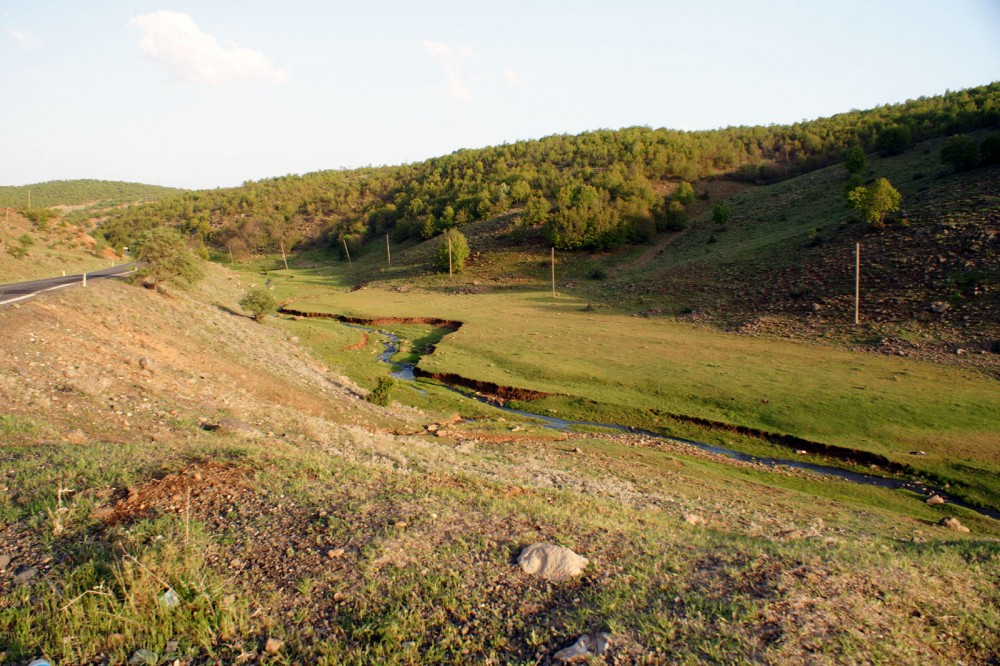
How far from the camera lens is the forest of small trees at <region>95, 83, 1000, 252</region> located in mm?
75938

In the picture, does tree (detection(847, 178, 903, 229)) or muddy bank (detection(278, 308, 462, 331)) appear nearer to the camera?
tree (detection(847, 178, 903, 229))

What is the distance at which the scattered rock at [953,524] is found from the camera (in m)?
14.2

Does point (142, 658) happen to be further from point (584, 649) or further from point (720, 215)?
point (720, 215)

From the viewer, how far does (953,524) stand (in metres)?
14.4

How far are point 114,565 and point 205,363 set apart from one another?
66.1ft

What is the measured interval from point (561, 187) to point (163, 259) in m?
67.7

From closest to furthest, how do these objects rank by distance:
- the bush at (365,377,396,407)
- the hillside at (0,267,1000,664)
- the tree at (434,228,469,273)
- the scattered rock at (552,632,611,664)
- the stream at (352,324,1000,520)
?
the scattered rock at (552,632,611,664) < the hillside at (0,267,1000,664) < the stream at (352,324,1000,520) < the bush at (365,377,396,407) < the tree at (434,228,469,273)

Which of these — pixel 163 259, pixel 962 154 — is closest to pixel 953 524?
pixel 163 259

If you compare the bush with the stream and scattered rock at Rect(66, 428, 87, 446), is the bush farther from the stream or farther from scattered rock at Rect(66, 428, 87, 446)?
scattered rock at Rect(66, 428, 87, 446)

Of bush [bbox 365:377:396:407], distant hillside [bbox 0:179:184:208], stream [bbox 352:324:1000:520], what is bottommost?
stream [bbox 352:324:1000:520]

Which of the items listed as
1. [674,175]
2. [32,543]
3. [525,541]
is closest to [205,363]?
[32,543]

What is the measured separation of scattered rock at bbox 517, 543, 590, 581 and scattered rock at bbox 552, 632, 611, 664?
126 cm

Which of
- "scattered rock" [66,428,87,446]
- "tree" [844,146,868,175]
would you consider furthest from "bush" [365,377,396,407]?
"tree" [844,146,868,175]

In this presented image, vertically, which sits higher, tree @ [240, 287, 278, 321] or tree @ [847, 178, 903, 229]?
tree @ [847, 178, 903, 229]
